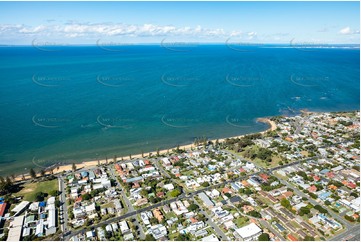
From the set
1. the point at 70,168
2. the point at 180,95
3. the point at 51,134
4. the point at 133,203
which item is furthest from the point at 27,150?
the point at 180,95

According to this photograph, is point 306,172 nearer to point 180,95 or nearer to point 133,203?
point 133,203

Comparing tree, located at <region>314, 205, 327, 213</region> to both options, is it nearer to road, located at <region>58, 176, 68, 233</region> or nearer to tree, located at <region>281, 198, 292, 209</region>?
tree, located at <region>281, 198, 292, 209</region>

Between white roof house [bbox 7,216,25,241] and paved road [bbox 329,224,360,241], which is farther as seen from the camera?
white roof house [bbox 7,216,25,241]

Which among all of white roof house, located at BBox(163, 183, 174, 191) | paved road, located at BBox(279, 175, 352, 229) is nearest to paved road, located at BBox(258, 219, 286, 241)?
paved road, located at BBox(279, 175, 352, 229)

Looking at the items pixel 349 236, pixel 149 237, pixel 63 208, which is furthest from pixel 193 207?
pixel 349 236

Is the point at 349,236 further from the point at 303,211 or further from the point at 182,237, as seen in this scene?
the point at 182,237

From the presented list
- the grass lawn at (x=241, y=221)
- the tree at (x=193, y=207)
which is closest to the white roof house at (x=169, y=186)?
the tree at (x=193, y=207)
